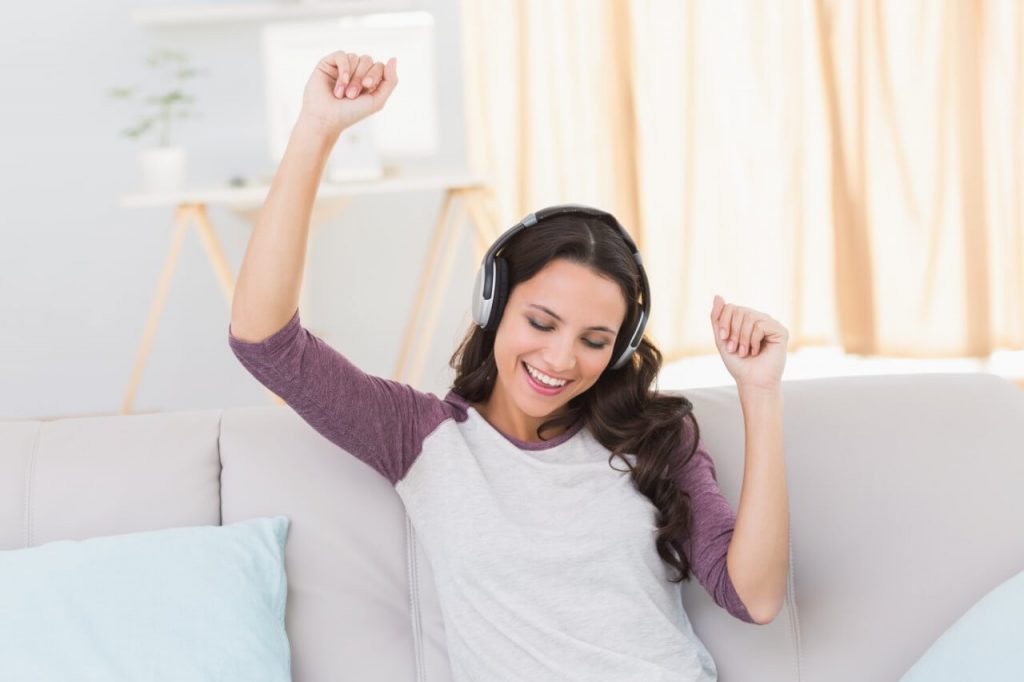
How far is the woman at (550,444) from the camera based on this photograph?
1.22 m

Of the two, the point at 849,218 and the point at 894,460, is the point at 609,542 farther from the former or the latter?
the point at 849,218

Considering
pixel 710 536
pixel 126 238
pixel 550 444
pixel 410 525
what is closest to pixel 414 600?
pixel 410 525

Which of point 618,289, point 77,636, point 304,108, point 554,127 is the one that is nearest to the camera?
point 77,636

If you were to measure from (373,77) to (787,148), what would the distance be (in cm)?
262

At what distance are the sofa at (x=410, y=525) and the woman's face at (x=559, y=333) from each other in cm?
21

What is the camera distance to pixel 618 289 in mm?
1363

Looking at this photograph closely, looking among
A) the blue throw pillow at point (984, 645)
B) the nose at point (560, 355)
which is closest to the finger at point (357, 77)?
the nose at point (560, 355)

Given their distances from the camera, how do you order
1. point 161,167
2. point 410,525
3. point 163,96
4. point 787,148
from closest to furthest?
point 410,525 → point 161,167 → point 163,96 → point 787,148

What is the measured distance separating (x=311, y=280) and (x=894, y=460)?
249cm

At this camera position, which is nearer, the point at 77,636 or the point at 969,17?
the point at 77,636

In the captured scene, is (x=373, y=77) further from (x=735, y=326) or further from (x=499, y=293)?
(x=735, y=326)

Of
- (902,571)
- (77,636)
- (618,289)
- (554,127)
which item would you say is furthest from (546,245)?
(554,127)

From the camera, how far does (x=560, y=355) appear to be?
1.33m

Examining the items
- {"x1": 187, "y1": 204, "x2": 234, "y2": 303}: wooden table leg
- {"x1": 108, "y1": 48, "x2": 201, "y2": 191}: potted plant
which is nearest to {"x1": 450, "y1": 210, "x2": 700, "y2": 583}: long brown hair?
{"x1": 187, "y1": 204, "x2": 234, "y2": 303}: wooden table leg
